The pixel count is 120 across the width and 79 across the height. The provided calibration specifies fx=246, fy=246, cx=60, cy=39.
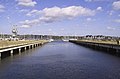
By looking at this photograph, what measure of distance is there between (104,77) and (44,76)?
6.76 m

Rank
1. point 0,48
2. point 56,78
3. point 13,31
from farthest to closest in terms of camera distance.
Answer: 1. point 13,31
2. point 0,48
3. point 56,78

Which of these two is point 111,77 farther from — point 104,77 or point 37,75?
point 37,75

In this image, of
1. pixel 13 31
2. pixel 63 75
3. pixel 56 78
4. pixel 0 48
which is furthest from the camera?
pixel 13 31

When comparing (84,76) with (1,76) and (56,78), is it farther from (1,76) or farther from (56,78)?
(1,76)

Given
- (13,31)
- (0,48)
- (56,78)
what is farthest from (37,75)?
(13,31)

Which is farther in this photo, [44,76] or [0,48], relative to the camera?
[0,48]

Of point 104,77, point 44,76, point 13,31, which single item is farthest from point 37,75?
point 13,31

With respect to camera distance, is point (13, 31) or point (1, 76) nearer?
point (1, 76)

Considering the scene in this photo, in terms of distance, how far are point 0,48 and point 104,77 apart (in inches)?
994

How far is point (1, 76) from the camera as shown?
28.0m

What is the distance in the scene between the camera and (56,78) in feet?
87.6

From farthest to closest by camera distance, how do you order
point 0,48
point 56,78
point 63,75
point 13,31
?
point 13,31 → point 0,48 → point 63,75 → point 56,78

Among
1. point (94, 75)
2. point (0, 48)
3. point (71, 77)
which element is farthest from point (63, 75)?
point (0, 48)

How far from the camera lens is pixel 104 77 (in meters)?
27.5
